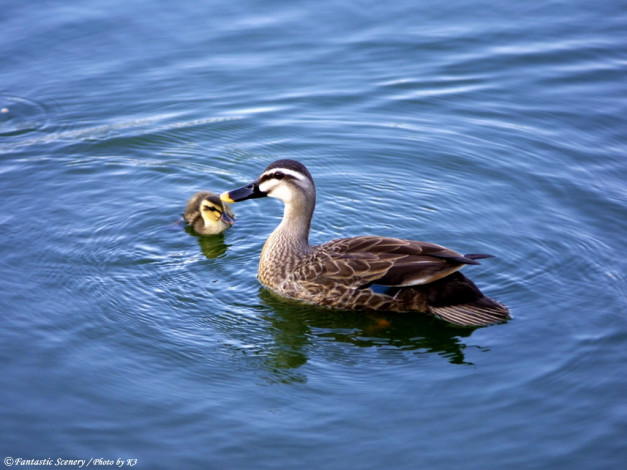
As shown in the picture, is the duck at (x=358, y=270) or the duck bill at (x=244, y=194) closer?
the duck at (x=358, y=270)

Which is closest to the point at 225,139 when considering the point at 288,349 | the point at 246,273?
the point at 246,273

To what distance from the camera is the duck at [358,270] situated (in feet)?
24.7

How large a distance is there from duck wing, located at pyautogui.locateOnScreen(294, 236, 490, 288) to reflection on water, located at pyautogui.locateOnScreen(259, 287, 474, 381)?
326 millimetres

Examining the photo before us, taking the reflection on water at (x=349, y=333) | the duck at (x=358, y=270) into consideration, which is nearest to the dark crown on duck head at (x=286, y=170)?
the duck at (x=358, y=270)

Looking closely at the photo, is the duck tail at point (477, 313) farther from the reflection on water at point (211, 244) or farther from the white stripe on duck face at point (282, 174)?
the reflection on water at point (211, 244)

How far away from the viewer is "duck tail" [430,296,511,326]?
7410 mm

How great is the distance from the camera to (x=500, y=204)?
9.48 metres

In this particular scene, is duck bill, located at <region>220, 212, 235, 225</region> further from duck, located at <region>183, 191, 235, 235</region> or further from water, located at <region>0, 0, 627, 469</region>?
water, located at <region>0, 0, 627, 469</region>

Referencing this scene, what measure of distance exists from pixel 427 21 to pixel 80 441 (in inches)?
395

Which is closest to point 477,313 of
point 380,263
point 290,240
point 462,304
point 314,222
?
point 462,304

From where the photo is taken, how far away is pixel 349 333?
759 centimetres

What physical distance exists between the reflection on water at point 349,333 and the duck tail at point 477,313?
0.17m
